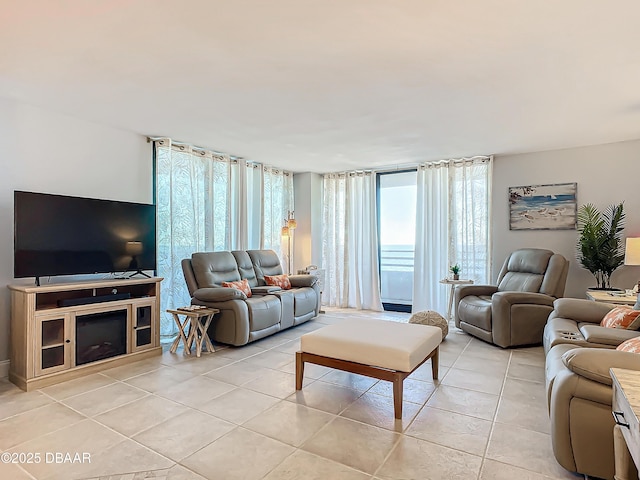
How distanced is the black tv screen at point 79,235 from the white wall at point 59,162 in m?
0.32

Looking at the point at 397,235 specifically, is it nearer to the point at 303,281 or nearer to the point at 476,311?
the point at 303,281

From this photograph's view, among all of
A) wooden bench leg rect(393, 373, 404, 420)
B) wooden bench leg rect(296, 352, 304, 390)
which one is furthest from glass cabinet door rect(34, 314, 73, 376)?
wooden bench leg rect(393, 373, 404, 420)

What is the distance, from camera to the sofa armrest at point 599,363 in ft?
5.26

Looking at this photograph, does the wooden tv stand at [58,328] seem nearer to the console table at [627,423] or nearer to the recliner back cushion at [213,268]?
the recliner back cushion at [213,268]

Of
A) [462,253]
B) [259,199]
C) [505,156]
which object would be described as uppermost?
[505,156]

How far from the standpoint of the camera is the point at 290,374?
3.22 metres

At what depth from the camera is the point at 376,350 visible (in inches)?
98.9

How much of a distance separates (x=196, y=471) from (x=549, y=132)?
459 cm

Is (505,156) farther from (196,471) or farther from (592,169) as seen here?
(196,471)

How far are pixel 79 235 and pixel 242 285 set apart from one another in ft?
6.05

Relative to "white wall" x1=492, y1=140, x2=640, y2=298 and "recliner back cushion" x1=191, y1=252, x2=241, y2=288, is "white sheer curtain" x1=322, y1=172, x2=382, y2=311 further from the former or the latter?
"recliner back cushion" x1=191, y1=252, x2=241, y2=288

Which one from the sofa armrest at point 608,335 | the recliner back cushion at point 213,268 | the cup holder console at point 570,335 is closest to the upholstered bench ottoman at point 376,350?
the cup holder console at point 570,335

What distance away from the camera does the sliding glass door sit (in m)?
6.14

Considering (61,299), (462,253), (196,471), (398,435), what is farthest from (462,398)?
(61,299)
